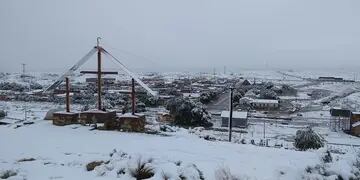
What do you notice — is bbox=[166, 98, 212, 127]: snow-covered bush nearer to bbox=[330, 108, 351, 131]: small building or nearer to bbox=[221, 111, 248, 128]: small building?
bbox=[221, 111, 248, 128]: small building

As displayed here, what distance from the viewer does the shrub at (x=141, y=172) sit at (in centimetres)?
948

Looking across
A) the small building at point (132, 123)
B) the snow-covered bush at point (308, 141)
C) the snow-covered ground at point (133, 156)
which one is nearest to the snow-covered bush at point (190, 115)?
the snow-covered bush at point (308, 141)

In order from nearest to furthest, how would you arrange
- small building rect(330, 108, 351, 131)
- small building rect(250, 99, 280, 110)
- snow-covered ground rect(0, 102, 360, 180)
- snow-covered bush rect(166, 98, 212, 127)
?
snow-covered ground rect(0, 102, 360, 180), small building rect(330, 108, 351, 131), snow-covered bush rect(166, 98, 212, 127), small building rect(250, 99, 280, 110)

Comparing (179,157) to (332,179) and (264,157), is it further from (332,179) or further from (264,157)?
(332,179)

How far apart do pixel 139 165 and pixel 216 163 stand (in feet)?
7.53

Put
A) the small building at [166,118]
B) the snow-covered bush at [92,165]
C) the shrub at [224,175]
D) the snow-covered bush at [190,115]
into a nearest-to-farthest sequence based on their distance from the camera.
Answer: the shrub at [224,175], the snow-covered bush at [92,165], the snow-covered bush at [190,115], the small building at [166,118]

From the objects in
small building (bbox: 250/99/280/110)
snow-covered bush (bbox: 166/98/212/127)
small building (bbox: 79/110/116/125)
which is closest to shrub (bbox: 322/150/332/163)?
small building (bbox: 79/110/116/125)

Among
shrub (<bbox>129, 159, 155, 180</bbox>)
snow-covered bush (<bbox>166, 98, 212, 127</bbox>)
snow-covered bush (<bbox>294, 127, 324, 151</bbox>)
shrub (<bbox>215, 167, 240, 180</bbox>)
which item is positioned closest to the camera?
shrub (<bbox>215, 167, 240, 180</bbox>)

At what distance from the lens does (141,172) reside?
9.55 m

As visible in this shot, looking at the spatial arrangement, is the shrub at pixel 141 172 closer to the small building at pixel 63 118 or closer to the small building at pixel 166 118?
the small building at pixel 63 118

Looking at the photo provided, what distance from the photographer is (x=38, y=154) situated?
1170 centimetres

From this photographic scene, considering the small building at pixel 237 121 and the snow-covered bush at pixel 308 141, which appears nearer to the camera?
the snow-covered bush at pixel 308 141

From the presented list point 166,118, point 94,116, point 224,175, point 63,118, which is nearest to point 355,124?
point 166,118

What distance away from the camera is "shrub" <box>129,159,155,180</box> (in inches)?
373
